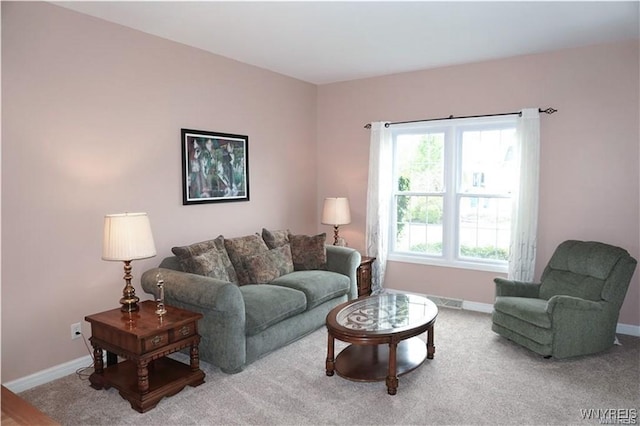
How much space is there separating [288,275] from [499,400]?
2.20 meters

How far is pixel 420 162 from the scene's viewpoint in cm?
539

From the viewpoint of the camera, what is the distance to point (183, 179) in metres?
4.21

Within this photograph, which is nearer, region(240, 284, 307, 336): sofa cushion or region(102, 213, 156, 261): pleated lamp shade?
region(102, 213, 156, 261): pleated lamp shade

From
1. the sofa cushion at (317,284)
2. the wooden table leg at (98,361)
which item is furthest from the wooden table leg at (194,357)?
the sofa cushion at (317,284)

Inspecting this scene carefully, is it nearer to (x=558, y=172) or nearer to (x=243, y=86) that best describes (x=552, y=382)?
(x=558, y=172)

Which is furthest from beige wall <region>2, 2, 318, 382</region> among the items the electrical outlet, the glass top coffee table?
the glass top coffee table

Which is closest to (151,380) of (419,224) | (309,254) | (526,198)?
(309,254)

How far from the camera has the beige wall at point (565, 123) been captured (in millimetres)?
4164

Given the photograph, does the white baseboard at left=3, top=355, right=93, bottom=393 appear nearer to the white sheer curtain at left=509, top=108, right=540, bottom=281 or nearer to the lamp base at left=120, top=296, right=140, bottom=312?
the lamp base at left=120, top=296, right=140, bottom=312

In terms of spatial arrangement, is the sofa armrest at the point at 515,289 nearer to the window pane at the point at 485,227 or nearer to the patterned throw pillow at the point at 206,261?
the window pane at the point at 485,227

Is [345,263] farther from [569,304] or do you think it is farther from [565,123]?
[565,123]

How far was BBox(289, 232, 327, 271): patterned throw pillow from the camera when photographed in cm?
476

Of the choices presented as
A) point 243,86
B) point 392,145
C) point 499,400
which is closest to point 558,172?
point 392,145

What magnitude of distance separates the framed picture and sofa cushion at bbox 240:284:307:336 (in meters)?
1.07
